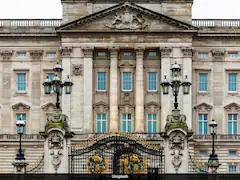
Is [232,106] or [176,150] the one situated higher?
[232,106]

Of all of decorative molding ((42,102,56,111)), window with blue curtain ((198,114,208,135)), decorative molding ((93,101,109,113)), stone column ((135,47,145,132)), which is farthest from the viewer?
decorative molding ((42,102,56,111))

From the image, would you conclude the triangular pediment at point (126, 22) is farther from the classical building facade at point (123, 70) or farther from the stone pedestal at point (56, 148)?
the stone pedestal at point (56, 148)

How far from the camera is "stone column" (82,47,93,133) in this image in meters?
78.4

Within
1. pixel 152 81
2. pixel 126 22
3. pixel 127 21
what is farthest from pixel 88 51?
pixel 152 81

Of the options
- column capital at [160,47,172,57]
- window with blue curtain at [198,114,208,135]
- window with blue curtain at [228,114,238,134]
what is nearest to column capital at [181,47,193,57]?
column capital at [160,47,172,57]

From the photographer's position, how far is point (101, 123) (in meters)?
79.6

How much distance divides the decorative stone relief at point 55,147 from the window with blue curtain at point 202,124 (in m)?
36.4

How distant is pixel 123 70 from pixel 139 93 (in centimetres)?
317

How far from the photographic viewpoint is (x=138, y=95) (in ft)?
259

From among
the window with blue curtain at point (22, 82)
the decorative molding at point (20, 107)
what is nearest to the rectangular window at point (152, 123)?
Result: the decorative molding at point (20, 107)

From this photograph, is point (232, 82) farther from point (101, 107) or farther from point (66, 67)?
point (66, 67)

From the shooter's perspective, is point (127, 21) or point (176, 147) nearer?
point (176, 147)

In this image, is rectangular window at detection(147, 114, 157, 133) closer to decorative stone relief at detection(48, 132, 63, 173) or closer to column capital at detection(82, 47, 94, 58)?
column capital at detection(82, 47, 94, 58)

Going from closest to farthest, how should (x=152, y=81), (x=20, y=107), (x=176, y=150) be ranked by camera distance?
1. (x=176, y=150)
2. (x=152, y=81)
3. (x=20, y=107)
